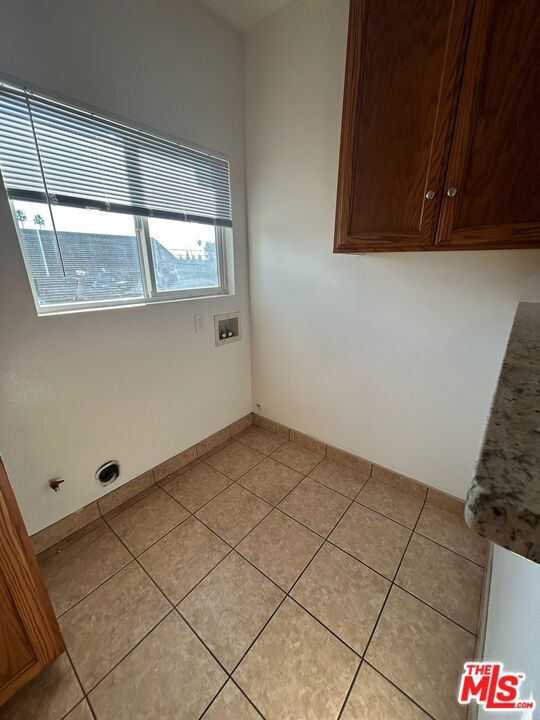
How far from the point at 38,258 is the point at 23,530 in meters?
1.05

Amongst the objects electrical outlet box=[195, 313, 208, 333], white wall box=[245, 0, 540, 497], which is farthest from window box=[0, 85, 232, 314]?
white wall box=[245, 0, 540, 497]

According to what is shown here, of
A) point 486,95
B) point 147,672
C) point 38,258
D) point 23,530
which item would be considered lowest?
point 147,672

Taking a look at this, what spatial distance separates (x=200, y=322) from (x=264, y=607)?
1.51 meters

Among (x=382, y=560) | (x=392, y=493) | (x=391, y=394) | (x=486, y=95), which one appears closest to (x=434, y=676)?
(x=382, y=560)

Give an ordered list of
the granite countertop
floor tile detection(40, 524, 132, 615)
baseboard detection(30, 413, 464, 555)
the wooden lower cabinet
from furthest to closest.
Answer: baseboard detection(30, 413, 464, 555)
floor tile detection(40, 524, 132, 615)
the wooden lower cabinet
the granite countertop

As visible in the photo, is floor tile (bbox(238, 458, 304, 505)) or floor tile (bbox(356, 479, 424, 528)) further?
floor tile (bbox(238, 458, 304, 505))

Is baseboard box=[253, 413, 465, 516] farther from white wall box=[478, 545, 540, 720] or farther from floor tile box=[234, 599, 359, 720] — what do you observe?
floor tile box=[234, 599, 359, 720]

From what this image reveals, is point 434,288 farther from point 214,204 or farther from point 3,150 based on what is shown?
point 3,150

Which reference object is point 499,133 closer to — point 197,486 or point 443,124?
point 443,124

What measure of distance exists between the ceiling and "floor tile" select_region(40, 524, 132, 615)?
112 inches

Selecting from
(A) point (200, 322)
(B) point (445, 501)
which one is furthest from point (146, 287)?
(B) point (445, 501)

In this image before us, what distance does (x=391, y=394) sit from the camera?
170cm

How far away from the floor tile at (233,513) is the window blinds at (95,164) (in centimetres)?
165

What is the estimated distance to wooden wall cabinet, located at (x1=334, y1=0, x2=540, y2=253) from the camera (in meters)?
0.86
